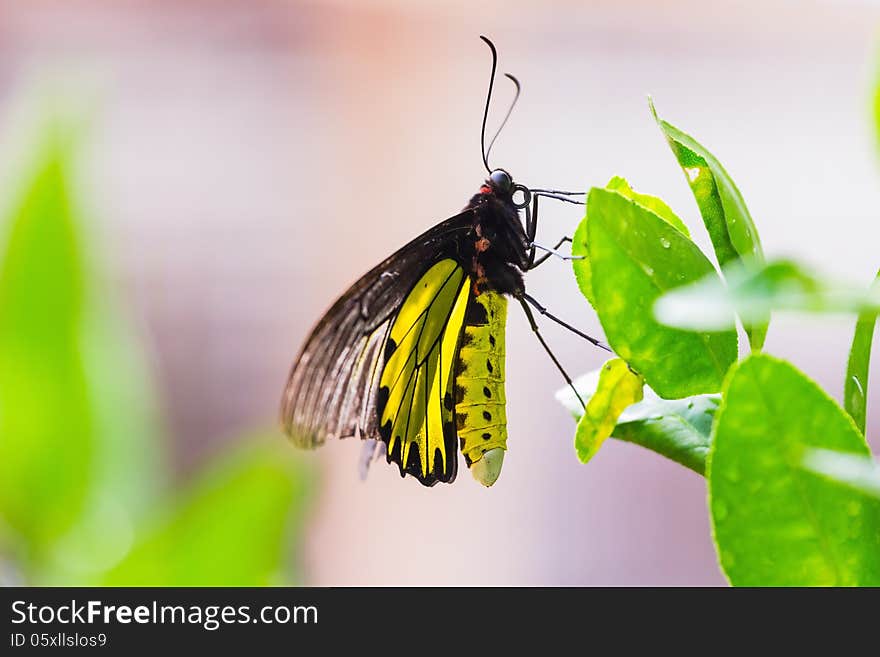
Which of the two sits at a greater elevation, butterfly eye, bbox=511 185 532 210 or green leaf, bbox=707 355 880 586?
butterfly eye, bbox=511 185 532 210

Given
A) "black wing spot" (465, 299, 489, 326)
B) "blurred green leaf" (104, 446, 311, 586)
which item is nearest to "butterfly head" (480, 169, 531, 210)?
"black wing spot" (465, 299, 489, 326)

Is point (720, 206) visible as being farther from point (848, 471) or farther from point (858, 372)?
point (848, 471)

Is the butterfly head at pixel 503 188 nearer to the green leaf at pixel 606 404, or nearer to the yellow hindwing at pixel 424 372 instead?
Result: the yellow hindwing at pixel 424 372

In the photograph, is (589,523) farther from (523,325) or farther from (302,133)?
(302,133)

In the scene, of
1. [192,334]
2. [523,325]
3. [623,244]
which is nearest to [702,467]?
[623,244]

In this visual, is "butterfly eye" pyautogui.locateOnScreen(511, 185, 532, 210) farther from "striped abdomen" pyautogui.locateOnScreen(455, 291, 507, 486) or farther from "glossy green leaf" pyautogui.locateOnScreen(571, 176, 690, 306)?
"glossy green leaf" pyautogui.locateOnScreen(571, 176, 690, 306)

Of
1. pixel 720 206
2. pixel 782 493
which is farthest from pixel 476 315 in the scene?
pixel 782 493

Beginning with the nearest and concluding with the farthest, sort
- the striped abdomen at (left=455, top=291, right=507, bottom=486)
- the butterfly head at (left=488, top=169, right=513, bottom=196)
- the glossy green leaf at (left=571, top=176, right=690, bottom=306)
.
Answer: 1. the glossy green leaf at (left=571, top=176, right=690, bottom=306)
2. the striped abdomen at (left=455, top=291, right=507, bottom=486)
3. the butterfly head at (left=488, top=169, right=513, bottom=196)

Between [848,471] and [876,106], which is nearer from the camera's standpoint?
[848,471]
